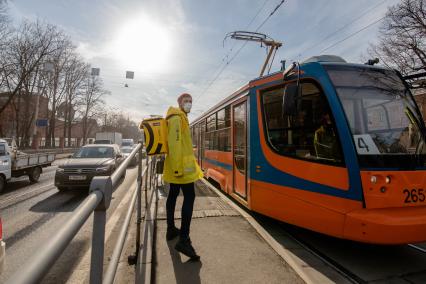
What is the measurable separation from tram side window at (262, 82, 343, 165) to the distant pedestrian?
154 cm

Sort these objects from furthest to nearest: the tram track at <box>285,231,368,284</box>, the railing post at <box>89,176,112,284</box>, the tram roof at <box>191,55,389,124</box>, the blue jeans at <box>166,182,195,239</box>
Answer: the tram roof at <box>191,55,389,124</box>
the blue jeans at <box>166,182,195,239</box>
the tram track at <box>285,231,368,284</box>
the railing post at <box>89,176,112,284</box>

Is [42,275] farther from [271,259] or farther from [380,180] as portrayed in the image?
[380,180]

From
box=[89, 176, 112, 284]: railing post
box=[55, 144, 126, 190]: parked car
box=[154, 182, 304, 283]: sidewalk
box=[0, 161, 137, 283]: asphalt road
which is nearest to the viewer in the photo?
box=[89, 176, 112, 284]: railing post

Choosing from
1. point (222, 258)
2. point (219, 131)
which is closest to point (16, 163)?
point (219, 131)

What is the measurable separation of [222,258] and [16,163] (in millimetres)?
9300

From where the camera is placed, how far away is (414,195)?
3346 mm

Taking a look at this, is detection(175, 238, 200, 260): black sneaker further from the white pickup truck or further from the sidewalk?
the white pickup truck

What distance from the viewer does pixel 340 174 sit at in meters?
3.44

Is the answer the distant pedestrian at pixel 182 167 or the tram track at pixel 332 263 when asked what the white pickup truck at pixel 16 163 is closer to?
the distant pedestrian at pixel 182 167

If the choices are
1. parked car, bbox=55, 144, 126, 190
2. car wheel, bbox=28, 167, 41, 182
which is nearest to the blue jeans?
parked car, bbox=55, 144, 126, 190

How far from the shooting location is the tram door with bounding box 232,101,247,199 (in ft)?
17.7

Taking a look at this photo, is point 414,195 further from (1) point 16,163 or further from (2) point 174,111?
(1) point 16,163

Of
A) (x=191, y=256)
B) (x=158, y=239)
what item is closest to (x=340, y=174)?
(x=191, y=256)

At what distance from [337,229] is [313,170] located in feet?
2.72
